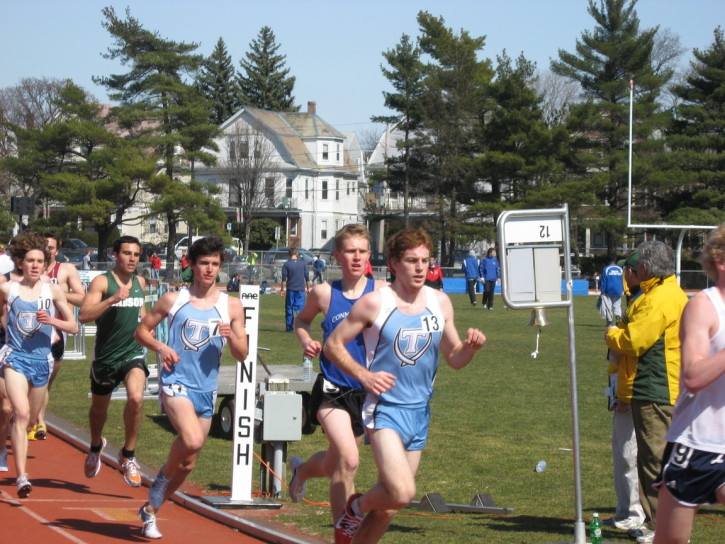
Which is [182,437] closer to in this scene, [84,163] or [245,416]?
[245,416]

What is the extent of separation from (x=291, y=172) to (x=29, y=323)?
76799 millimetres

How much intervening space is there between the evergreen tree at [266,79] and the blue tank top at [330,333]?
94.1 metres

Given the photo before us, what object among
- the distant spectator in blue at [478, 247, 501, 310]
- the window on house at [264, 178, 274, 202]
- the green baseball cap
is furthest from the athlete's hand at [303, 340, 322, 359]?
the window on house at [264, 178, 274, 202]

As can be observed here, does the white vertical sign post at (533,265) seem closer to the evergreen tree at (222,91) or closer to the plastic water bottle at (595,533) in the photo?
the plastic water bottle at (595,533)

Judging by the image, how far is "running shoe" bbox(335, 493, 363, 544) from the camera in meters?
6.07

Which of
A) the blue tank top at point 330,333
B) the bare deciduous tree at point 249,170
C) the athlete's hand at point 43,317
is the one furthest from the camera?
the bare deciduous tree at point 249,170

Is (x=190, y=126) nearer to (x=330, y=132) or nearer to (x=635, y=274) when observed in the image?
(x=330, y=132)

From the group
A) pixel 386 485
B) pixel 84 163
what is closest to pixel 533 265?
pixel 386 485

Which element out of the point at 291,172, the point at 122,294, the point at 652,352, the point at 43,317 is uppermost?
the point at 291,172

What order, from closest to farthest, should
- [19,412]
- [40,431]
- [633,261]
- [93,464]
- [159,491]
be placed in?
[633,261] → [159,491] → [19,412] → [93,464] → [40,431]

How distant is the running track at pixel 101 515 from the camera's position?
24.2 ft

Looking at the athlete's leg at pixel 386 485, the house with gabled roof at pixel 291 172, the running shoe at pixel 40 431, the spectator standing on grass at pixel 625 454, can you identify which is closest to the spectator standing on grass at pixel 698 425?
the athlete's leg at pixel 386 485

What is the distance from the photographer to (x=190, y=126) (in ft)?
199

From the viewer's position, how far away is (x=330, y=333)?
6.73m
